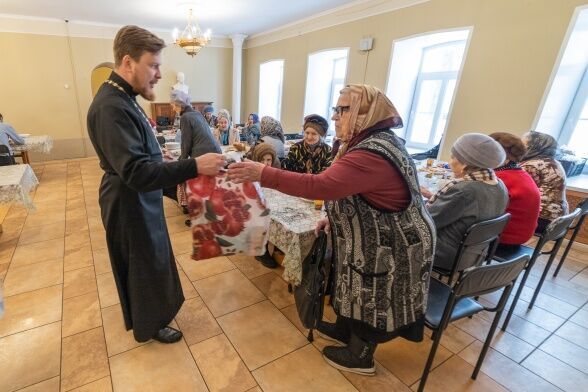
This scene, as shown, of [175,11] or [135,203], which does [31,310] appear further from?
[175,11]

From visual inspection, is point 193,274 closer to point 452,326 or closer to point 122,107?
point 122,107

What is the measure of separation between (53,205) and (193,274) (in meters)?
2.57

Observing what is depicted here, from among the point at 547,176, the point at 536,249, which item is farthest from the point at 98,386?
the point at 547,176

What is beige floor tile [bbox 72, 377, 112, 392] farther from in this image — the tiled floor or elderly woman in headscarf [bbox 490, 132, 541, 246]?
elderly woman in headscarf [bbox 490, 132, 541, 246]

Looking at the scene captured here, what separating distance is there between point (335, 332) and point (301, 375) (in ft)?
1.02

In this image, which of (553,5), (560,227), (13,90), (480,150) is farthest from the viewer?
→ (13,90)

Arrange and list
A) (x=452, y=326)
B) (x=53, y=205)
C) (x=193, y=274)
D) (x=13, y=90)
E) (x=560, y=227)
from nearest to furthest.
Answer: (x=560, y=227) → (x=452, y=326) → (x=193, y=274) → (x=53, y=205) → (x=13, y=90)

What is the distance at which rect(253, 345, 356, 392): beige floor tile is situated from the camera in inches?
56.8

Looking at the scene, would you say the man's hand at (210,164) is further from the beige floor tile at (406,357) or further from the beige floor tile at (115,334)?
the beige floor tile at (406,357)

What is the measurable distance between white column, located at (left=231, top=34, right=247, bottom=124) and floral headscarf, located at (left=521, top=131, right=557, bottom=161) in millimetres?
6626

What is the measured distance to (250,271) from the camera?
2381mm

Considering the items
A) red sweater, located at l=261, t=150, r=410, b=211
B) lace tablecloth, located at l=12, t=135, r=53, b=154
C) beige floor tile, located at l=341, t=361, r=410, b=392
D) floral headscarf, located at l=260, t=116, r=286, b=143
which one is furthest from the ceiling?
beige floor tile, located at l=341, t=361, r=410, b=392

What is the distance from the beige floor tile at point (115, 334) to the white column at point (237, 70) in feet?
21.7

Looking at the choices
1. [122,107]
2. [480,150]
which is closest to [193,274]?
[122,107]
